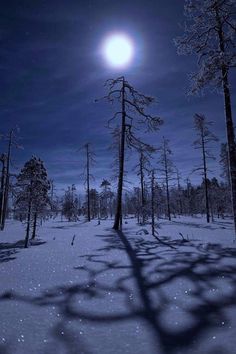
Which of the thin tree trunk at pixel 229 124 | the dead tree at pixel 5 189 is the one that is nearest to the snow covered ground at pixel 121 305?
the thin tree trunk at pixel 229 124

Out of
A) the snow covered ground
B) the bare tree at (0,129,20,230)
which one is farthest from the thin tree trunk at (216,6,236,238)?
the bare tree at (0,129,20,230)

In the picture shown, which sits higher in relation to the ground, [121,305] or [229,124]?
[229,124]

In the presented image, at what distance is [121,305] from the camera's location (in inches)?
255

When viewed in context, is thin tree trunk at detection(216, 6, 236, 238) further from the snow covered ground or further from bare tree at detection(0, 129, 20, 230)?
bare tree at detection(0, 129, 20, 230)

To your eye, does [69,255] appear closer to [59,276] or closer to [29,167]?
[59,276]

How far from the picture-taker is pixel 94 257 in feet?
38.4

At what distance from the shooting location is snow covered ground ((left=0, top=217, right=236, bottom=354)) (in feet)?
15.5

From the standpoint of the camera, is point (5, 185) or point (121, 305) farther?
point (5, 185)

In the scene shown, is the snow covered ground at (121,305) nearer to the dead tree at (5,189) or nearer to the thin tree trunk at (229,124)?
the thin tree trunk at (229,124)

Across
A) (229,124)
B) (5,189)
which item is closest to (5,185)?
(5,189)

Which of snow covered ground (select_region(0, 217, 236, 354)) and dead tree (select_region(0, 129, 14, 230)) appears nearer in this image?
snow covered ground (select_region(0, 217, 236, 354))

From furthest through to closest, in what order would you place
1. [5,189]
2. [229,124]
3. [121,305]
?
[5,189] < [229,124] < [121,305]

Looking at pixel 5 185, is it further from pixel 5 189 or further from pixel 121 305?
pixel 121 305

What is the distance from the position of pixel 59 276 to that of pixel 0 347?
4380 millimetres
